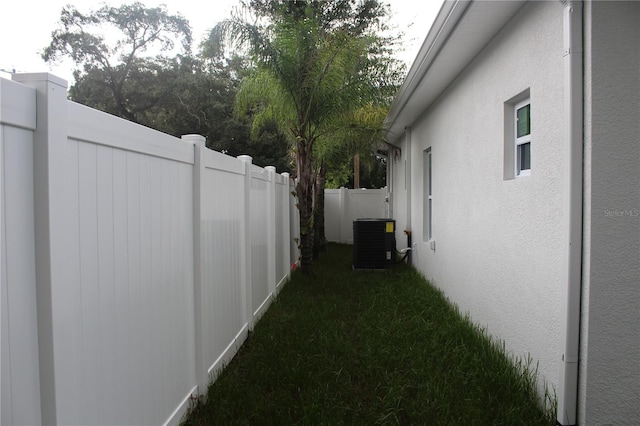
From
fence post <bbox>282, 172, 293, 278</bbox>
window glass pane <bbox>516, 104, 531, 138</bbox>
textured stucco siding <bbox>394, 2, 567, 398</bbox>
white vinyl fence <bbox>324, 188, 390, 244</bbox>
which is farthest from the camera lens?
white vinyl fence <bbox>324, 188, 390, 244</bbox>

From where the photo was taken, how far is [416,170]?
8.57m

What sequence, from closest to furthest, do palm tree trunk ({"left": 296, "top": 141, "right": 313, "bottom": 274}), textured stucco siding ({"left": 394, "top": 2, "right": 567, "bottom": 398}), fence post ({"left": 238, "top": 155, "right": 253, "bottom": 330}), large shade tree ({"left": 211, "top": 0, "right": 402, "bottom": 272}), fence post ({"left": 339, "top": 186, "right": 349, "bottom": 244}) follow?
1. textured stucco siding ({"left": 394, "top": 2, "right": 567, "bottom": 398})
2. fence post ({"left": 238, "top": 155, "right": 253, "bottom": 330})
3. large shade tree ({"left": 211, "top": 0, "right": 402, "bottom": 272})
4. palm tree trunk ({"left": 296, "top": 141, "right": 313, "bottom": 274})
5. fence post ({"left": 339, "top": 186, "right": 349, "bottom": 244})

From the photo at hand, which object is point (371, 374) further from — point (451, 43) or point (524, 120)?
point (451, 43)

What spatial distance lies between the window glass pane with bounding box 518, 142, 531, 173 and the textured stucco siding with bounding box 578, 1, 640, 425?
1174 mm

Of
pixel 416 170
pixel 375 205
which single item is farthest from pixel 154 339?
pixel 375 205

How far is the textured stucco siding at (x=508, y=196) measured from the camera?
9.45ft

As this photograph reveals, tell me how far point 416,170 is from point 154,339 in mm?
6880

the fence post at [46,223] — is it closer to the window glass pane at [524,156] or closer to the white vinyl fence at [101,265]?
the white vinyl fence at [101,265]

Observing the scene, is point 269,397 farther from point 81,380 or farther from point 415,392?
point 81,380

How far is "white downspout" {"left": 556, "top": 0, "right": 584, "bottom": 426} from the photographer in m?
2.52

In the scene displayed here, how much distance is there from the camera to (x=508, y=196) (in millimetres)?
3684

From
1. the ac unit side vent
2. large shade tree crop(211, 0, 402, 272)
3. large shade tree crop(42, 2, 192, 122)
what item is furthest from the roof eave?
large shade tree crop(42, 2, 192, 122)

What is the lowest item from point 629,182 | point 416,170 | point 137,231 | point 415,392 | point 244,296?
point 415,392

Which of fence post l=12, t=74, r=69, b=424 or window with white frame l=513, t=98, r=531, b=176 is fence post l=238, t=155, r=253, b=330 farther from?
fence post l=12, t=74, r=69, b=424
